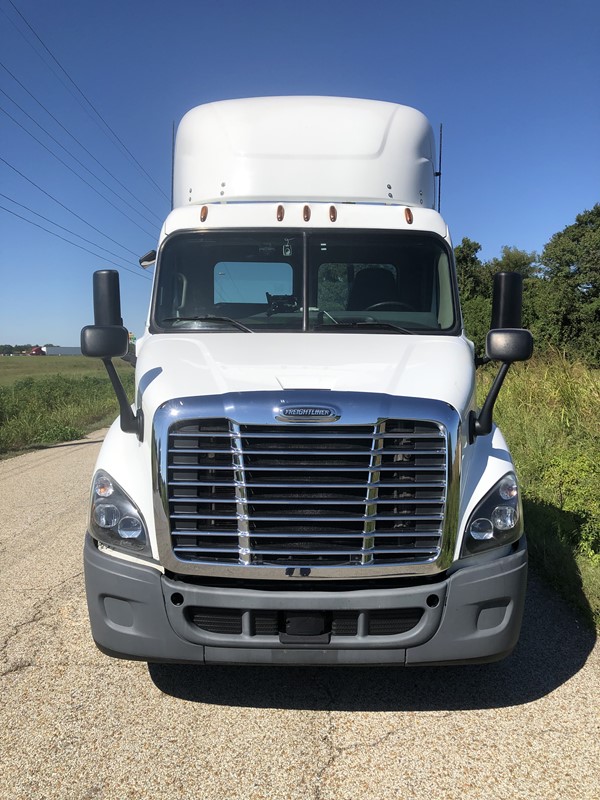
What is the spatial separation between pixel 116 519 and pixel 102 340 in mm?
1038

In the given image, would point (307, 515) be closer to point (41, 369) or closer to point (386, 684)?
point (386, 684)

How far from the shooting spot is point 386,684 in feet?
12.1

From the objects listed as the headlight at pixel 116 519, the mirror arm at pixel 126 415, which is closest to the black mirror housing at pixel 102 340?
the mirror arm at pixel 126 415

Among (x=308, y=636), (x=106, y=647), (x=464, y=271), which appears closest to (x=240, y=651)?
Result: (x=308, y=636)

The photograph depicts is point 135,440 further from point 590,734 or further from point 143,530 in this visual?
point 590,734

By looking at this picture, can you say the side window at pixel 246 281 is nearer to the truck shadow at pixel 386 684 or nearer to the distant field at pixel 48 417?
the truck shadow at pixel 386 684

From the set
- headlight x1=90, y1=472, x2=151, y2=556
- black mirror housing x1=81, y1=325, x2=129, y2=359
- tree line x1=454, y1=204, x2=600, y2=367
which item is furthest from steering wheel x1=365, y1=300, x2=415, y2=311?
tree line x1=454, y1=204, x2=600, y2=367

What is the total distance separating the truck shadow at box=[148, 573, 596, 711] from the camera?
350cm

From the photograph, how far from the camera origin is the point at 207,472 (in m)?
3.14

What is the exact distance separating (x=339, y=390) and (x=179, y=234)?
200cm

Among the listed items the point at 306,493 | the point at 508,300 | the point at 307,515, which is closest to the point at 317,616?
the point at 307,515

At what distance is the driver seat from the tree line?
11694 millimetres

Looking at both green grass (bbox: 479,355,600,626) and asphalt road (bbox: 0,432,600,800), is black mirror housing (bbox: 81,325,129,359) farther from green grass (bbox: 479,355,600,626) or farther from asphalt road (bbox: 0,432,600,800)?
green grass (bbox: 479,355,600,626)

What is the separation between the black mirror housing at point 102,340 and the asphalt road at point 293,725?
1.74 metres
